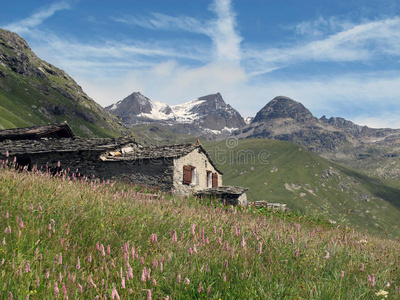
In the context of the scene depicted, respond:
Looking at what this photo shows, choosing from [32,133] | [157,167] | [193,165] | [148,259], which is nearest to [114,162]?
[157,167]

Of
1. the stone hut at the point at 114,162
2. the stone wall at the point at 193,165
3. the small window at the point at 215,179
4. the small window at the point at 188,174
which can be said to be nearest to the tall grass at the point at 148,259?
the stone hut at the point at 114,162

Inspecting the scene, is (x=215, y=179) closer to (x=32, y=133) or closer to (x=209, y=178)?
(x=209, y=178)

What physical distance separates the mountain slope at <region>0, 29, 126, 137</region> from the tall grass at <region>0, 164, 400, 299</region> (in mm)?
140885

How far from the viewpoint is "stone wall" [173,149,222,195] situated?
23.0 meters

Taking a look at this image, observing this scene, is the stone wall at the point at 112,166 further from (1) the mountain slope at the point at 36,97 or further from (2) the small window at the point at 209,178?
(1) the mountain slope at the point at 36,97

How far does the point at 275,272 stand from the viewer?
3.62 meters

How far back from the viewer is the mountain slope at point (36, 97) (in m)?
139

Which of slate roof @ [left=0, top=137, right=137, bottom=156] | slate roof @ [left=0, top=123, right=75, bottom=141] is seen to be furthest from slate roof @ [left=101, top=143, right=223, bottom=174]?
slate roof @ [left=0, top=123, right=75, bottom=141]

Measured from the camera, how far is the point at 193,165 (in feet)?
85.5

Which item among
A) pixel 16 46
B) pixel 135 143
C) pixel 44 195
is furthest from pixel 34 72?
pixel 44 195

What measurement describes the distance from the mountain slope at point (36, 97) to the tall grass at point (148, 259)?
462 feet

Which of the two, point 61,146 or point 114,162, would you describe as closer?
point 61,146

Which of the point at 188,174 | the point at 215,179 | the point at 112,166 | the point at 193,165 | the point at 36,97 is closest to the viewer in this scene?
the point at 112,166

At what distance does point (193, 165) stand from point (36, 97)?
15684 cm
